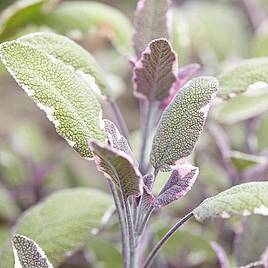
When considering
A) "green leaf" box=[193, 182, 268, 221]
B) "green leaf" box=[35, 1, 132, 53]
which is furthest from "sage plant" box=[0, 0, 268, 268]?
"green leaf" box=[35, 1, 132, 53]

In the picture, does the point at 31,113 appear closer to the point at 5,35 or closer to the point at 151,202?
the point at 5,35

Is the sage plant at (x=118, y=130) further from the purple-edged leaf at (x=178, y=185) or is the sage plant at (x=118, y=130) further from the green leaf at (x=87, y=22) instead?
the green leaf at (x=87, y=22)

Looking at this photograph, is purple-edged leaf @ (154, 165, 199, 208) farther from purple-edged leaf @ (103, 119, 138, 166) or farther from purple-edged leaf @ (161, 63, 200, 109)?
purple-edged leaf @ (161, 63, 200, 109)

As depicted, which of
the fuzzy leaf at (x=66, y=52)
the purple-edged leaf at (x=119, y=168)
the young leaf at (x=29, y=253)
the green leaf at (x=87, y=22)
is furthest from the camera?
the green leaf at (x=87, y=22)

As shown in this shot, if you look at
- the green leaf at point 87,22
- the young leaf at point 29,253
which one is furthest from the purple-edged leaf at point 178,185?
the green leaf at point 87,22

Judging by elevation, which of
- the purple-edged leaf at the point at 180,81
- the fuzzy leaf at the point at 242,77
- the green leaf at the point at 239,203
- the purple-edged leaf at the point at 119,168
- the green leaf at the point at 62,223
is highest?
the purple-edged leaf at the point at 119,168

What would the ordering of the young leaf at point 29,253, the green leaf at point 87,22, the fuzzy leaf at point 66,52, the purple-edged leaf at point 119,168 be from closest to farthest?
the purple-edged leaf at point 119,168 → the young leaf at point 29,253 → the fuzzy leaf at point 66,52 → the green leaf at point 87,22
